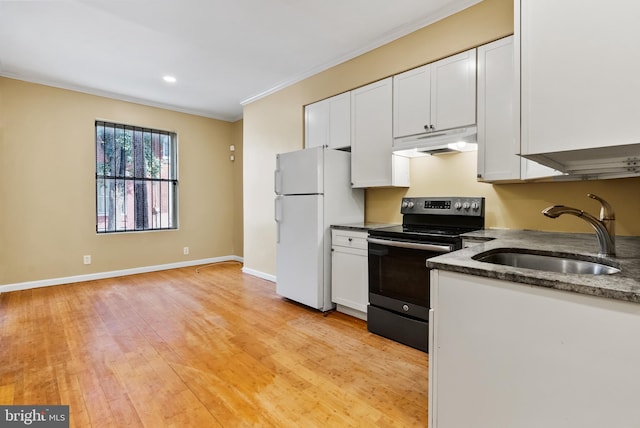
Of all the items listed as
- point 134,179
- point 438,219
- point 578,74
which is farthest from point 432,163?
point 134,179

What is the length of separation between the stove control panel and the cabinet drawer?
1.60 feet

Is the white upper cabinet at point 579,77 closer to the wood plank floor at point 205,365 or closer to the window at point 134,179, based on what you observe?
the wood plank floor at point 205,365

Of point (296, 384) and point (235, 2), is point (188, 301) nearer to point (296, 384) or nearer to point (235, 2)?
point (296, 384)

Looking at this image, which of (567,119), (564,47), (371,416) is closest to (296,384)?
(371,416)

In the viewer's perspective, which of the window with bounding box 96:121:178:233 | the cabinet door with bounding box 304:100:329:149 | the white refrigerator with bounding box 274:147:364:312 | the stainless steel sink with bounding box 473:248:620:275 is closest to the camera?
the stainless steel sink with bounding box 473:248:620:275

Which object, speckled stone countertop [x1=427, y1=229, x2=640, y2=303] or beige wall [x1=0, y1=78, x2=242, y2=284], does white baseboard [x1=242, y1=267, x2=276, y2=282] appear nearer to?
beige wall [x1=0, y1=78, x2=242, y2=284]

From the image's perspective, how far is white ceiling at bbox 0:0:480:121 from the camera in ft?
8.48

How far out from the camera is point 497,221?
99.6 inches

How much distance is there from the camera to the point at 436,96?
2.62 m

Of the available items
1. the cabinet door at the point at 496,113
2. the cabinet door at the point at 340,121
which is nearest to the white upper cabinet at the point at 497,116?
the cabinet door at the point at 496,113

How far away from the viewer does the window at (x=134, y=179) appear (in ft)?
15.3

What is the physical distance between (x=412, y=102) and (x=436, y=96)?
0.23m

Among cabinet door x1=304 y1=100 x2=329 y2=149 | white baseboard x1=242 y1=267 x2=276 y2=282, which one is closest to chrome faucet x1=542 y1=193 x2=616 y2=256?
cabinet door x1=304 y1=100 x2=329 y2=149

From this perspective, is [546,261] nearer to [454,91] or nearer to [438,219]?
[438,219]
